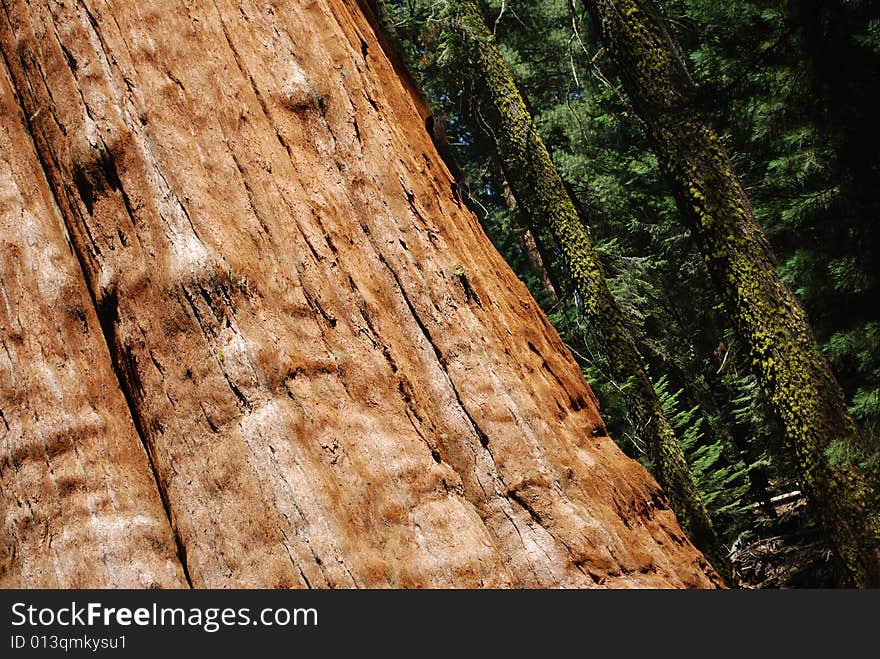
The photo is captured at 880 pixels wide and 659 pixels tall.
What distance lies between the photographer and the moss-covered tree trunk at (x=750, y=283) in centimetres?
538

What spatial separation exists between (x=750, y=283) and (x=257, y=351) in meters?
4.02

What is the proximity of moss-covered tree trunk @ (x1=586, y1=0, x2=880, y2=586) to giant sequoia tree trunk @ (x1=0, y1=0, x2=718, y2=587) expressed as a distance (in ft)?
8.14

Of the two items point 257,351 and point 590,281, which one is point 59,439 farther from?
point 590,281

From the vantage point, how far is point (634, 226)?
71.0ft

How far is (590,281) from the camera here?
10094mm

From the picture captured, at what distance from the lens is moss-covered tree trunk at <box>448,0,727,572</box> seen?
9.66m

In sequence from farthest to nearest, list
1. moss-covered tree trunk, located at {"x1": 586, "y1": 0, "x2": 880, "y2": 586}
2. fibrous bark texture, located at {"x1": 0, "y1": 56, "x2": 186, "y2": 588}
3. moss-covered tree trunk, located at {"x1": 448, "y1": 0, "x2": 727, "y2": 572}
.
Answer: moss-covered tree trunk, located at {"x1": 448, "y1": 0, "x2": 727, "y2": 572} → moss-covered tree trunk, located at {"x1": 586, "y1": 0, "x2": 880, "y2": 586} → fibrous bark texture, located at {"x1": 0, "y1": 56, "x2": 186, "y2": 588}

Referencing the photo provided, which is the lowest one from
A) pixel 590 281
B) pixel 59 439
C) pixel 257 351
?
pixel 590 281

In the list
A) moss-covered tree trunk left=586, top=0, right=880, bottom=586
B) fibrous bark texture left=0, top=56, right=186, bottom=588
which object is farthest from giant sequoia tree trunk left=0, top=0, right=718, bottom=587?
moss-covered tree trunk left=586, top=0, right=880, bottom=586

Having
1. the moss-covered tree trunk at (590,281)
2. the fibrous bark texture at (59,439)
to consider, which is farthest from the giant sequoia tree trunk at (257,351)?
the moss-covered tree trunk at (590,281)

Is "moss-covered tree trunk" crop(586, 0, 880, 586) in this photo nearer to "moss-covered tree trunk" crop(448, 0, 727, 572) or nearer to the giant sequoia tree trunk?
the giant sequoia tree trunk

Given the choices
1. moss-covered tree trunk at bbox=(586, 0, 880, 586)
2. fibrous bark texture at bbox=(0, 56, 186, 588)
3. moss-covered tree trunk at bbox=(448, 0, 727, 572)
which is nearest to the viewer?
fibrous bark texture at bbox=(0, 56, 186, 588)

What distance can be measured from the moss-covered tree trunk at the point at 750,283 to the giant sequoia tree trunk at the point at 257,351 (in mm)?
2480

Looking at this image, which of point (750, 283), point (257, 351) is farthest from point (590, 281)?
point (257, 351)
